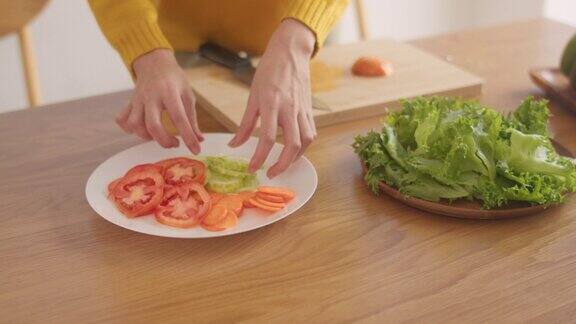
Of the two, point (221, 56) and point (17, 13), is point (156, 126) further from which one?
point (17, 13)

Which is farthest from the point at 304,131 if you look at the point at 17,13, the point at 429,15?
the point at 429,15

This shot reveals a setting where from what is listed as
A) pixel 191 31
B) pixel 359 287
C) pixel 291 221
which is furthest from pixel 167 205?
pixel 191 31

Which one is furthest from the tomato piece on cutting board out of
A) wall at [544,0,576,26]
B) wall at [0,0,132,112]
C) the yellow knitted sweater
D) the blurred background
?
wall at [544,0,576,26]

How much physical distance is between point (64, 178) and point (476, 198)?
25.8 inches

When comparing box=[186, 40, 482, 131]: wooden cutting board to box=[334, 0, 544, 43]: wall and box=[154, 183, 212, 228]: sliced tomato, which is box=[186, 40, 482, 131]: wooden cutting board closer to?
box=[154, 183, 212, 228]: sliced tomato

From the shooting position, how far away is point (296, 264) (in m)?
0.95

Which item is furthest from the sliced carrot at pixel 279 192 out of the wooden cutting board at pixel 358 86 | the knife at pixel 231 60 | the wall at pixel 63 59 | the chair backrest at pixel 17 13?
the wall at pixel 63 59

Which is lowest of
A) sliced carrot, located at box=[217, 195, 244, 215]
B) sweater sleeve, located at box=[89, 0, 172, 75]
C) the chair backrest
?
sliced carrot, located at box=[217, 195, 244, 215]

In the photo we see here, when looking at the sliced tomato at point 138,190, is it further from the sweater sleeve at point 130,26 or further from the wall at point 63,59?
the wall at point 63,59

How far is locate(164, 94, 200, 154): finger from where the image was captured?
1.12 m

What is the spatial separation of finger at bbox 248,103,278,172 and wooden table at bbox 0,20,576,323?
10 cm

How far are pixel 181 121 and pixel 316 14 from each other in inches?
13.4

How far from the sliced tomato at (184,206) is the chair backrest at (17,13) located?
98 cm

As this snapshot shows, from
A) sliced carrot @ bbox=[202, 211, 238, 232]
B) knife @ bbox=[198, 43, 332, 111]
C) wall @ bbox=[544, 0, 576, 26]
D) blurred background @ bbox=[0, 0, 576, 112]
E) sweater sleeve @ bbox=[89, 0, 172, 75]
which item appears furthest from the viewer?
wall @ bbox=[544, 0, 576, 26]
